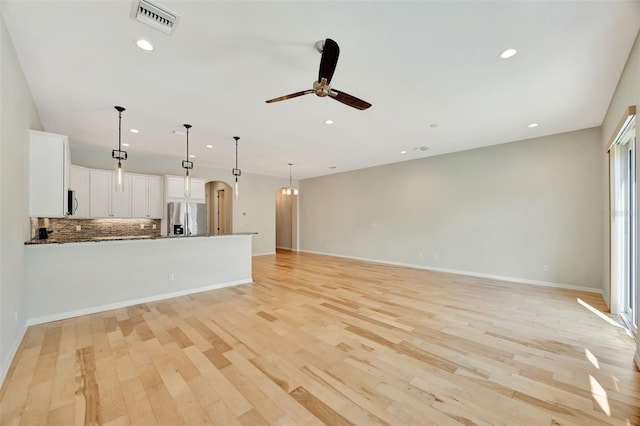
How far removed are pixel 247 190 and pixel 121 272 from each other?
5.29 meters

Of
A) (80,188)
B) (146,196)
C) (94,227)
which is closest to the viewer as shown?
(80,188)

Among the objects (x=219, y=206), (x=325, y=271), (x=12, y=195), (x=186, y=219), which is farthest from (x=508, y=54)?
(x=219, y=206)

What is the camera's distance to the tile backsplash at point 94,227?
5434 millimetres

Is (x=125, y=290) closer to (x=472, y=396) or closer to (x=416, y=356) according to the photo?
(x=416, y=356)

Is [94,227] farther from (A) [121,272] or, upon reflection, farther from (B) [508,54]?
(B) [508,54]

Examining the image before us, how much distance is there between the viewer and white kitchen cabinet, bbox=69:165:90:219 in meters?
5.37

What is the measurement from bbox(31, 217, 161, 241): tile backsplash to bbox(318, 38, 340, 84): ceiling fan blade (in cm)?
595

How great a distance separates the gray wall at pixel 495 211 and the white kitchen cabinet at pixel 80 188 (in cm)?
686

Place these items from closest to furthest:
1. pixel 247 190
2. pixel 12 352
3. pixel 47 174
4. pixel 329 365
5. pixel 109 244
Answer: pixel 329 365 → pixel 12 352 → pixel 47 174 → pixel 109 244 → pixel 247 190

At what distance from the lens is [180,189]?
6.80 metres

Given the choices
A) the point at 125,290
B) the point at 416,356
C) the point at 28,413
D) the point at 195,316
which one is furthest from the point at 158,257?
the point at 416,356

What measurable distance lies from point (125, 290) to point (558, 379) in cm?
A: 528

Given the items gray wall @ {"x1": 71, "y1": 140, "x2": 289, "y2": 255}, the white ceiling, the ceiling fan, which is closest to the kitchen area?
gray wall @ {"x1": 71, "y1": 140, "x2": 289, "y2": 255}

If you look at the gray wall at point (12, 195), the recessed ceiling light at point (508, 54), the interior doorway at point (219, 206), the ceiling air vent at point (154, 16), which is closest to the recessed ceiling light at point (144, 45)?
the ceiling air vent at point (154, 16)
